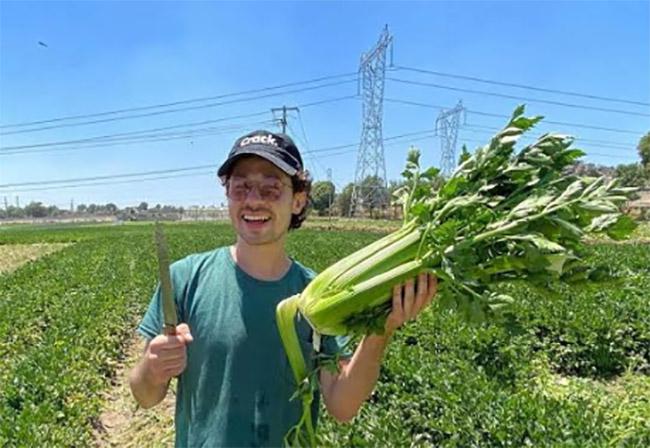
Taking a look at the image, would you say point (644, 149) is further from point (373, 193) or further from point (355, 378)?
point (355, 378)

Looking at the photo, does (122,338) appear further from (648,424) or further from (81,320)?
(648,424)

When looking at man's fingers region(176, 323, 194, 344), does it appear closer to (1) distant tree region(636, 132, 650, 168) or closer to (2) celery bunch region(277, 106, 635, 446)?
(2) celery bunch region(277, 106, 635, 446)

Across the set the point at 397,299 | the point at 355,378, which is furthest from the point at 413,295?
the point at 355,378

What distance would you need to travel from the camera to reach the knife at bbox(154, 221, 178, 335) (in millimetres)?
1426

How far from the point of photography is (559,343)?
7371mm

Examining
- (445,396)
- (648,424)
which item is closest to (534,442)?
(445,396)

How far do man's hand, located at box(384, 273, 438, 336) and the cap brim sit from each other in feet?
2.22

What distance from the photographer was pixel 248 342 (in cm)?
200

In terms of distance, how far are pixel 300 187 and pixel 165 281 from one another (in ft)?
2.61

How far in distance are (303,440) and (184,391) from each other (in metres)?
0.56

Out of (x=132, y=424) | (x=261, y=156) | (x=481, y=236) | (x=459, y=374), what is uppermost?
(x=261, y=156)

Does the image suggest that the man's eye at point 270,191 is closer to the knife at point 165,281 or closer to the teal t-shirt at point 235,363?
the teal t-shirt at point 235,363

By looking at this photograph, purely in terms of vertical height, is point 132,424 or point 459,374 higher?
point 459,374

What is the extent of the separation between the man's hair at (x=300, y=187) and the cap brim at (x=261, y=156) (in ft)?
0.15
